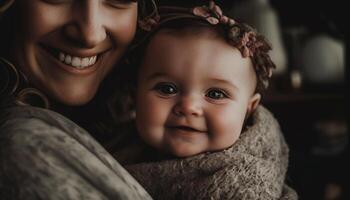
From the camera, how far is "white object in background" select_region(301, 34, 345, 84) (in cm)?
252

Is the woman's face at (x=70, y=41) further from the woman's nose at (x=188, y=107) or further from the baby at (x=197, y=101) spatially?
the woman's nose at (x=188, y=107)

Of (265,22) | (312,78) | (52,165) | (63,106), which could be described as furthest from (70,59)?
(312,78)

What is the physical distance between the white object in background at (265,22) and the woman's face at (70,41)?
1358mm

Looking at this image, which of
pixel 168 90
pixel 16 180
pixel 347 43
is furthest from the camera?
pixel 347 43

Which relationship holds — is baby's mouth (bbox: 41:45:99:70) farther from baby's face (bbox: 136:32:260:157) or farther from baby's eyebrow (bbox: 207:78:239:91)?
baby's eyebrow (bbox: 207:78:239:91)

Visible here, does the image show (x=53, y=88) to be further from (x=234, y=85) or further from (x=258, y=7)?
(x=258, y=7)

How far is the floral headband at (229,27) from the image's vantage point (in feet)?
3.55

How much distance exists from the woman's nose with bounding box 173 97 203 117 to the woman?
0.58 ft

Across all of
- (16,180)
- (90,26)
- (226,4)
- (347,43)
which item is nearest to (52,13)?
(90,26)

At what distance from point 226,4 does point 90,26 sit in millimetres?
1666

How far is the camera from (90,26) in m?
0.97

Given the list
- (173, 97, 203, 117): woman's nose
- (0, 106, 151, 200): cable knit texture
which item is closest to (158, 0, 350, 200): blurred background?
(173, 97, 203, 117): woman's nose

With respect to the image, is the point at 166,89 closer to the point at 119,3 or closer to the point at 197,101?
the point at 197,101

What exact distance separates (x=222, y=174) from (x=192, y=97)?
174mm
